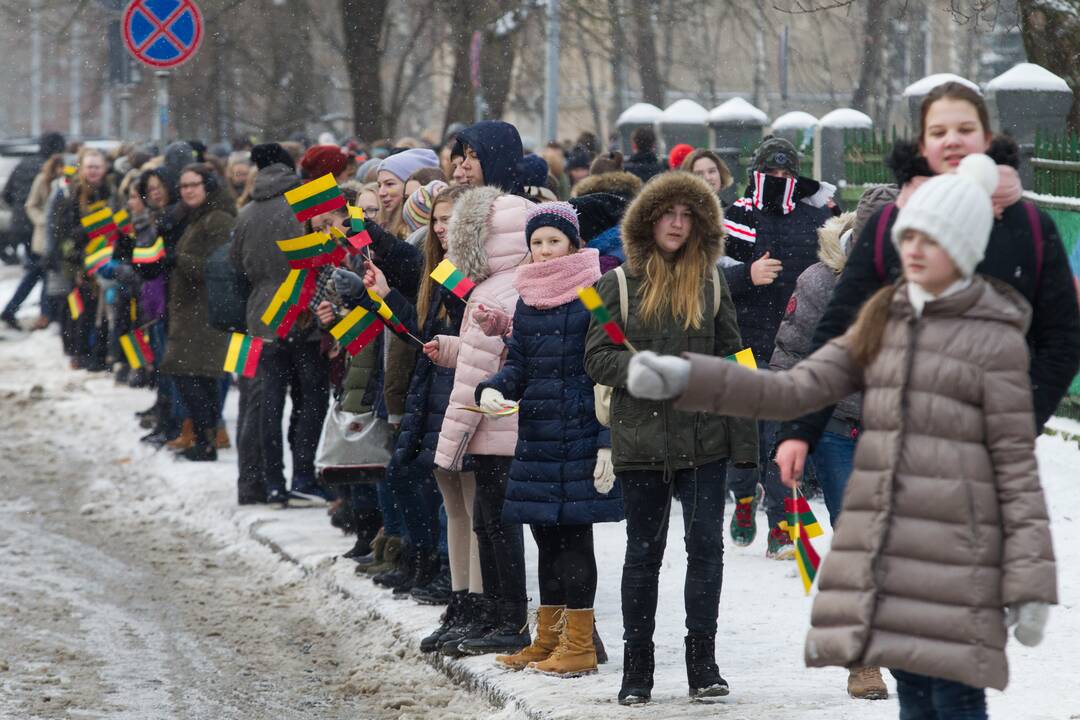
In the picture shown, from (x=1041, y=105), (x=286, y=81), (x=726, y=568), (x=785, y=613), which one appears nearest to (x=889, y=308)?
(x=785, y=613)

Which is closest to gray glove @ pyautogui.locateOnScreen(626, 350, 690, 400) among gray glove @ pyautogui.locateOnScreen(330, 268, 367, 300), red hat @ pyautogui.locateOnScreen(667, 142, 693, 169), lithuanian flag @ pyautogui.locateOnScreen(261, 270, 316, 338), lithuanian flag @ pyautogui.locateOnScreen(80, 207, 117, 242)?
gray glove @ pyautogui.locateOnScreen(330, 268, 367, 300)

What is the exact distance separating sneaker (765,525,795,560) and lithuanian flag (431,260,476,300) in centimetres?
266

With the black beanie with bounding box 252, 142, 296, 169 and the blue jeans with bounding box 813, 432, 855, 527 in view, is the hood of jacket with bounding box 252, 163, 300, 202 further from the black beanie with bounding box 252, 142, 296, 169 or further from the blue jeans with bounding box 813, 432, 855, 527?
the blue jeans with bounding box 813, 432, 855, 527

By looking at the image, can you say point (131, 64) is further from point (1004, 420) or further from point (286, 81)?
point (1004, 420)

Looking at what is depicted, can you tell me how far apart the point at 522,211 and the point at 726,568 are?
2.51 metres

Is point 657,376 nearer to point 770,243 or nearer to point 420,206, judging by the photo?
point 420,206

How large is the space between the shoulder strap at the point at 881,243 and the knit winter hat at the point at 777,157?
4702 mm

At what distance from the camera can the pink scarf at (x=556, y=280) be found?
6883mm

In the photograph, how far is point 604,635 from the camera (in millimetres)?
7797

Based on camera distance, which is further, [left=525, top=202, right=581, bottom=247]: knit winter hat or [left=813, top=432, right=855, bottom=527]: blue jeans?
[left=813, top=432, right=855, bottom=527]: blue jeans


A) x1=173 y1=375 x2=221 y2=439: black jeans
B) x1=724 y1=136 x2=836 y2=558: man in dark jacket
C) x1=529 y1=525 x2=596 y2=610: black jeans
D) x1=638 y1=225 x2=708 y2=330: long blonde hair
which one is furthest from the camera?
x1=173 y1=375 x2=221 y2=439: black jeans

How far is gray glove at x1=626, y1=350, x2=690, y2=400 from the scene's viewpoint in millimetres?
4305

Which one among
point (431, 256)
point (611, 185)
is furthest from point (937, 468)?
point (611, 185)

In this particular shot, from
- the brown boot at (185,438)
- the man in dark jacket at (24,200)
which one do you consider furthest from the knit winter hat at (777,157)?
the man in dark jacket at (24,200)
